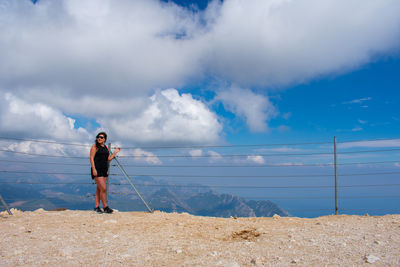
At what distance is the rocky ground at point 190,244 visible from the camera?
8.78 ft

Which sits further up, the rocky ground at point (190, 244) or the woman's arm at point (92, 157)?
the woman's arm at point (92, 157)

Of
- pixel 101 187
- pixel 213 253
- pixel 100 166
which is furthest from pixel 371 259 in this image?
pixel 100 166

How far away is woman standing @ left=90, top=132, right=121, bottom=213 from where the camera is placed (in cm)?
584

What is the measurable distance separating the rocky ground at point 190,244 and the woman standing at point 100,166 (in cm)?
119

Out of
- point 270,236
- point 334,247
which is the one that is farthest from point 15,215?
point 334,247

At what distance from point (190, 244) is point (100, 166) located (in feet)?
11.4

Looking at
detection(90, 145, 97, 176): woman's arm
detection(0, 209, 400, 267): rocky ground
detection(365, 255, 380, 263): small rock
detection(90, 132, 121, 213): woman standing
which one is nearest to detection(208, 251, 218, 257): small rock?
detection(0, 209, 400, 267): rocky ground

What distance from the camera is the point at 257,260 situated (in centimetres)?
260

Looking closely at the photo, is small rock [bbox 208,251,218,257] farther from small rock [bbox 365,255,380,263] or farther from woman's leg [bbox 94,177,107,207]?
woman's leg [bbox 94,177,107,207]

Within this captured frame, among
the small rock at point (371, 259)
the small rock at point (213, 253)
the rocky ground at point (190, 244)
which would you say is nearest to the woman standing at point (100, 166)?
the rocky ground at point (190, 244)

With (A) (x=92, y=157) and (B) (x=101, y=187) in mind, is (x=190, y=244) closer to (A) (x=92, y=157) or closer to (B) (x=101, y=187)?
(B) (x=101, y=187)

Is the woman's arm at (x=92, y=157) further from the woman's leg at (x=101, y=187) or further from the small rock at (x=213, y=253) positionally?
the small rock at (x=213, y=253)

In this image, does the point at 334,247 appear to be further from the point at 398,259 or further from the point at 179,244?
the point at 179,244

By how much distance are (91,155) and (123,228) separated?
7.32ft
